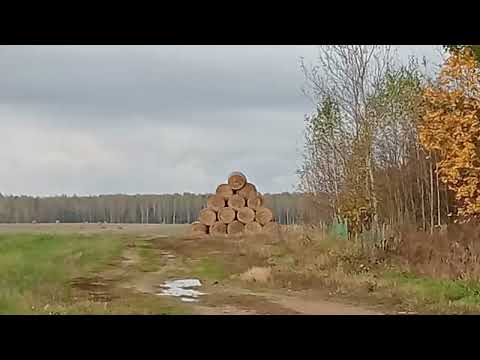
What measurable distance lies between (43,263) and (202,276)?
1.54 metres

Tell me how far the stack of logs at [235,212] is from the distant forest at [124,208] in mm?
155

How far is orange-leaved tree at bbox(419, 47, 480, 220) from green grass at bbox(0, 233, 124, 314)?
3.70 metres

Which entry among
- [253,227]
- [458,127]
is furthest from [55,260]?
[253,227]

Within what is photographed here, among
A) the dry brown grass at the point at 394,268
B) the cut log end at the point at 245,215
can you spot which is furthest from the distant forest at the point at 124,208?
the dry brown grass at the point at 394,268

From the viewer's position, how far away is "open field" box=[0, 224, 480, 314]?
4.49m

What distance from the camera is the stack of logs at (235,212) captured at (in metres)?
10.8

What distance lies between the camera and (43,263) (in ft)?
20.3

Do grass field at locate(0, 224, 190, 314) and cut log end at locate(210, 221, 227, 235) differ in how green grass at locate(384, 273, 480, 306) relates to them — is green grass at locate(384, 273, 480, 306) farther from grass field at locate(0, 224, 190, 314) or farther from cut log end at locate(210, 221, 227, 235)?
cut log end at locate(210, 221, 227, 235)

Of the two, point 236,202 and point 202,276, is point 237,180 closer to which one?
point 236,202
